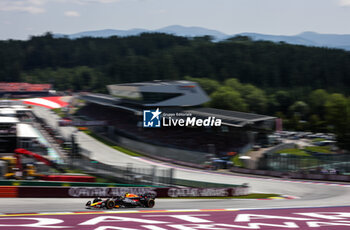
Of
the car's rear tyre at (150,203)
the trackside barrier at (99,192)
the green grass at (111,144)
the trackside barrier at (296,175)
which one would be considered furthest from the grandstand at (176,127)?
the car's rear tyre at (150,203)

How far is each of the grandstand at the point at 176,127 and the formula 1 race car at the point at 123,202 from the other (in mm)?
25147

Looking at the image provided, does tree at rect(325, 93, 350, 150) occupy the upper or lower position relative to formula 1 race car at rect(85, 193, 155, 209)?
upper

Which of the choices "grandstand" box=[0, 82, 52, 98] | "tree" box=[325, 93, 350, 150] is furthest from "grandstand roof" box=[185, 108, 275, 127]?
"grandstand" box=[0, 82, 52, 98]

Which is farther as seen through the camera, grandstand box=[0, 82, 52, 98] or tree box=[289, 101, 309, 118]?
grandstand box=[0, 82, 52, 98]

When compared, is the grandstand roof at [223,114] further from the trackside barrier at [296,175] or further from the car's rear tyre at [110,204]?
the car's rear tyre at [110,204]

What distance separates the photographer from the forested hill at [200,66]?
417 ft

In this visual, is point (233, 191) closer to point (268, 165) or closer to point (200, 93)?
point (268, 165)

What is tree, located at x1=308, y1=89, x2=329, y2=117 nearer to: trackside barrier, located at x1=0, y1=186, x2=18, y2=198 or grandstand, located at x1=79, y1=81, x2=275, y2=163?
grandstand, located at x1=79, y1=81, x2=275, y2=163

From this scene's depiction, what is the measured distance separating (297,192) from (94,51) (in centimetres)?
15452

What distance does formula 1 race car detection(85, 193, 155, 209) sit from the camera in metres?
15.7

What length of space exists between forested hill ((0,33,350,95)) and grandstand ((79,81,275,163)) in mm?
56361

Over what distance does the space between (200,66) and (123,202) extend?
409 ft

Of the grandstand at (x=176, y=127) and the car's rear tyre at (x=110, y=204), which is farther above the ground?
the grandstand at (x=176, y=127)

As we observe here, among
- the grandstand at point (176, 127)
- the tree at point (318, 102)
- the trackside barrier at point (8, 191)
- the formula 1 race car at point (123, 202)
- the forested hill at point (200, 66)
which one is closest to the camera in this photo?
the formula 1 race car at point (123, 202)
